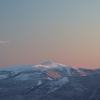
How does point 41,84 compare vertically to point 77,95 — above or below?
above

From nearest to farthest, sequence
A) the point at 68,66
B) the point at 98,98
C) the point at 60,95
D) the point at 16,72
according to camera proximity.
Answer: the point at 98,98
the point at 60,95
the point at 16,72
the point at 68,66

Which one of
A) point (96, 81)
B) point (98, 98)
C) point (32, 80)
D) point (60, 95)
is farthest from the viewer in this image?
point (32, 80)

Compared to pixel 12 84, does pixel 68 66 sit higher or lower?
higher

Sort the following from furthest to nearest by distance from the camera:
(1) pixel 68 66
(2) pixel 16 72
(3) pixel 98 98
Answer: (1) pixel 68 66 → (2) pixel 16 72 → (3) pixel 98 98

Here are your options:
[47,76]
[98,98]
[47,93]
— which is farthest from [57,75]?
[98,98]

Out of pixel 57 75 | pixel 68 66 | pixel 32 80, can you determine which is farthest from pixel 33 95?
pixel 68 66

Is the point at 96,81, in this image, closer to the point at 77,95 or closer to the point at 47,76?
the point at 77,95

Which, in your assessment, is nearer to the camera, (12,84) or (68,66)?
(12,84)

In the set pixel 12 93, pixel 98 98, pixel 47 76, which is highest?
pixel 47 76

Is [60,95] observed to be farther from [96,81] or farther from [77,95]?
[96,81]
